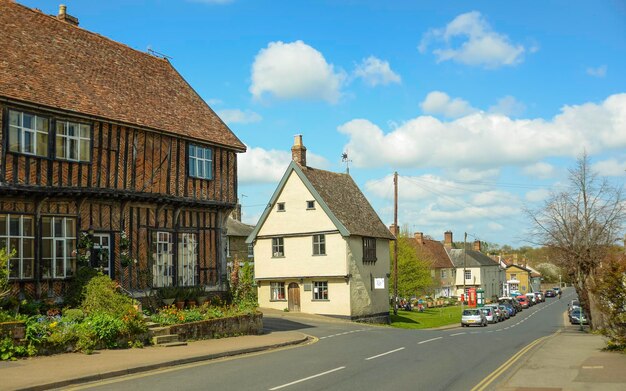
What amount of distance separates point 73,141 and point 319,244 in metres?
23.7

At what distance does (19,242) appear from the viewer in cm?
1936

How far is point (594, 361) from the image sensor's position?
55.1ft

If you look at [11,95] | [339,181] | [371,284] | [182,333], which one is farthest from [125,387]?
[339,181]

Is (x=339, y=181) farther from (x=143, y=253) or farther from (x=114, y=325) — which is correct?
(x=114, y=325)

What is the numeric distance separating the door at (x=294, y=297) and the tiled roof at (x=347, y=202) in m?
5.80

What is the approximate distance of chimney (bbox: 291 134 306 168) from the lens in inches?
1743

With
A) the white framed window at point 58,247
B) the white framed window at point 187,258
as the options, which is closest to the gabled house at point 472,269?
the white framed window at point 187,258

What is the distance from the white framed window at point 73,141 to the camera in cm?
2077

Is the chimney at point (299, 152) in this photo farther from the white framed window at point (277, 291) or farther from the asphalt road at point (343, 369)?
the asphalt road at point (343, 369)

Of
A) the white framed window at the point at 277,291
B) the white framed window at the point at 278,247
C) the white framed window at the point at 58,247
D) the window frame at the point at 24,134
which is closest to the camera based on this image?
the window frame at the point at 24,134

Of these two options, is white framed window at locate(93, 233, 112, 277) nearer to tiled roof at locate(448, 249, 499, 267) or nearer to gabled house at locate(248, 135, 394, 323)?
gabled house at locate(248, 135, 394, 323)

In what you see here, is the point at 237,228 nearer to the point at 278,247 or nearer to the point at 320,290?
the point at 278,247

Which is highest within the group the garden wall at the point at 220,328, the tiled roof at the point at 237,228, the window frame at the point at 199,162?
the window frame at the point at 199,162

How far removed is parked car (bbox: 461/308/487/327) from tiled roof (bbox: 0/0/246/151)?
27.1 metres
